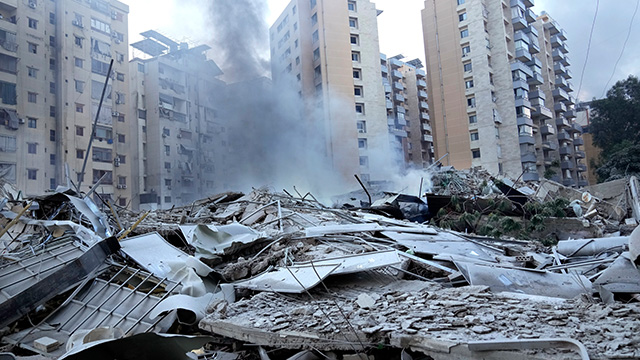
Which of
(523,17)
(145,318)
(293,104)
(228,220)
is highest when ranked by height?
(523,17)

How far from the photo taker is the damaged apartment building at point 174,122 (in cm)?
3136

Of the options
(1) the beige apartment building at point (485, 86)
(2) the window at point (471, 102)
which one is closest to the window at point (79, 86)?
(1) the beige apartment building at point (485, 86)

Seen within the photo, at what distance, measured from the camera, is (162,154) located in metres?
31.6

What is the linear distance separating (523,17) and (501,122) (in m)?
11.1

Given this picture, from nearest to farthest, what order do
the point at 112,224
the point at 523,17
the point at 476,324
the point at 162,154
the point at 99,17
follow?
1. the point at 476,324
2. the point at 112,224
3. the point at 99,17
4. the point at 162,154
5. the point at 523,17

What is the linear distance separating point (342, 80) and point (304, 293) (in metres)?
29.2

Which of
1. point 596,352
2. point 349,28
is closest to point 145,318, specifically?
point 596,352

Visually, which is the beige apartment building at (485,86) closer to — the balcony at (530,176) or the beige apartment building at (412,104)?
the balcony at (530,176)

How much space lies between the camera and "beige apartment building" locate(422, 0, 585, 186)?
3403 cm

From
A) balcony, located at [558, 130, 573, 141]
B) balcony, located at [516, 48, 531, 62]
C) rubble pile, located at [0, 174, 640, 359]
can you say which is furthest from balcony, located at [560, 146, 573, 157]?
rubble pile, located at [0, 174, 640, 359]

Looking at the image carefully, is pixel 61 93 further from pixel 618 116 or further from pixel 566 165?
pixel 566 165

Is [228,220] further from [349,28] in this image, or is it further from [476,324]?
[349,28]

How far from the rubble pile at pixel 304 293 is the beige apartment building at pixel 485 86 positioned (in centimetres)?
2904

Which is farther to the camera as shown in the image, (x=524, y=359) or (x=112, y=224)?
(x=112, y=224)
